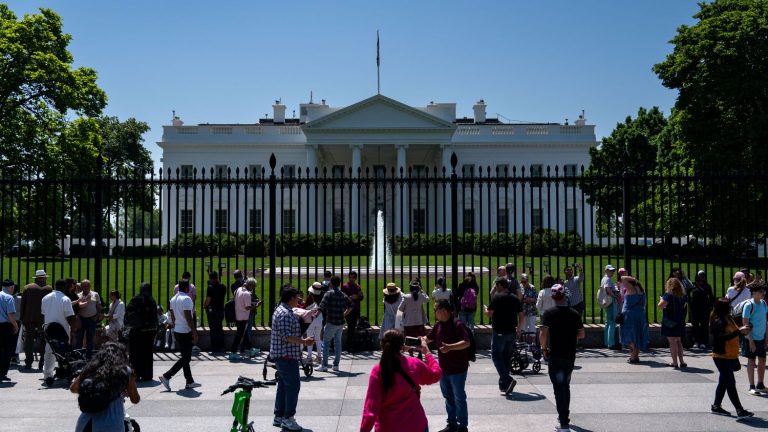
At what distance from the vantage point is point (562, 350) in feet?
24.2

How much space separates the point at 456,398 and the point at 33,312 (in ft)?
25.4

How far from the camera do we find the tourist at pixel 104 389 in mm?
4789

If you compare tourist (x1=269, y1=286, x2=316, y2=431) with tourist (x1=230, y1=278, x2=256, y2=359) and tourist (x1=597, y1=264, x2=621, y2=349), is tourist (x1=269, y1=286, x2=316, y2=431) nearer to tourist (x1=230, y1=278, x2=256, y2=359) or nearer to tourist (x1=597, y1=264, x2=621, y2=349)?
tourist (x1=230, y1=278, x2=256, y2=359)

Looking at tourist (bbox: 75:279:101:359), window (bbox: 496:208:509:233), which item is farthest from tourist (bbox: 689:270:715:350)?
tourist (bbox: 75:279:101:359)

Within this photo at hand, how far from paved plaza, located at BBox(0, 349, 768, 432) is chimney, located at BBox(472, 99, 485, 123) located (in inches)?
2272

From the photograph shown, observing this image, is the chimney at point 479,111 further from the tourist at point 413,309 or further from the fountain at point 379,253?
the tourist at point 413,309

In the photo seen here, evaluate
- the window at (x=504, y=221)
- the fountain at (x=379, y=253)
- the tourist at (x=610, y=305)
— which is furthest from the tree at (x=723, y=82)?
the tourist at (x=610, y=305)

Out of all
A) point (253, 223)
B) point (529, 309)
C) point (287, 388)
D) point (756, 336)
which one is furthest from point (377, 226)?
point (287, 388)

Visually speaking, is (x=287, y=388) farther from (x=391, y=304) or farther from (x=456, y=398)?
(x=391, y=304)

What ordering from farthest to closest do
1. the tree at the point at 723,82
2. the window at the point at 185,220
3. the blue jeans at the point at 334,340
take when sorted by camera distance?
the tree at the point at 723,82 < the window at the point at 185,220 < the blue jeans at the point at 334,340

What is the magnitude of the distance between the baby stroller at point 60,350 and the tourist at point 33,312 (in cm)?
82

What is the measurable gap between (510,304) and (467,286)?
3.18 metres

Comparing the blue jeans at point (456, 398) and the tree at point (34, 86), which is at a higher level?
the tree at point (34, 86)

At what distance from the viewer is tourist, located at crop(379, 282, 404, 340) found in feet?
38.1
